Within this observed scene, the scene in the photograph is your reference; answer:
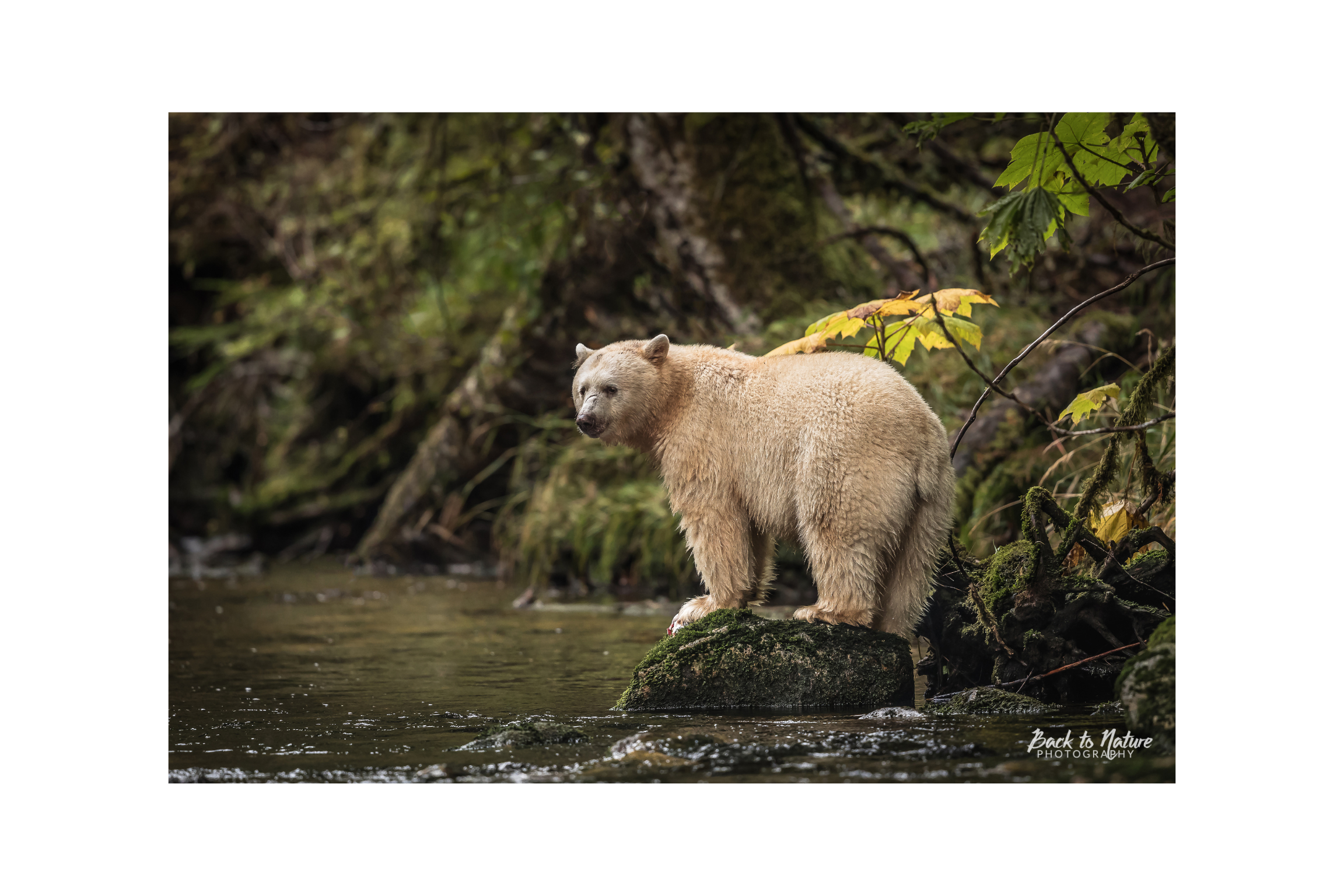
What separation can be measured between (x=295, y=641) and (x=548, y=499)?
315cm

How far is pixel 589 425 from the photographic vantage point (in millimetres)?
4824

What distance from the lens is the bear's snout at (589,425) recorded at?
15.8 feet

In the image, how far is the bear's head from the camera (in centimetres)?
483

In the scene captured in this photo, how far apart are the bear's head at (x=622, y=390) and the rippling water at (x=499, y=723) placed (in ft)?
3.82

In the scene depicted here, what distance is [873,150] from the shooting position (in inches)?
412

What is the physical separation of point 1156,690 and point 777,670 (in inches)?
55.9

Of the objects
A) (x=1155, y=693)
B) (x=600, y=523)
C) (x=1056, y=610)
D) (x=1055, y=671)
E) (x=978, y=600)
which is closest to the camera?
(x=1155, y=693)

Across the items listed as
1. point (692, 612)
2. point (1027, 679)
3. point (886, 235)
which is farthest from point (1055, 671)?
point (886, 235)

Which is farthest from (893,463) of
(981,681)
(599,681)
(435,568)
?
(435,568)

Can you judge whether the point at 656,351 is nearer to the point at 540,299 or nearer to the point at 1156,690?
the point at 1156,690

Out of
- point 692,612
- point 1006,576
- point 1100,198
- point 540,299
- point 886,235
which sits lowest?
point 692,612

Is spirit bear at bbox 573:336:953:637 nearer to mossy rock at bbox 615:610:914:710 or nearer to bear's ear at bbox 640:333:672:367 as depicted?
bear's ear at bbox 640:333:672:367

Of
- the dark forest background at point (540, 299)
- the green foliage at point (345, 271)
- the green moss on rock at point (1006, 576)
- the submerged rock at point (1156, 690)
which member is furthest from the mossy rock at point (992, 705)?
the green foliage at point (345, 271)

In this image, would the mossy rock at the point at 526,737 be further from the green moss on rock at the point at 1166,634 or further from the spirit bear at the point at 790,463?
the green moss on rock at the point at 1166,634
